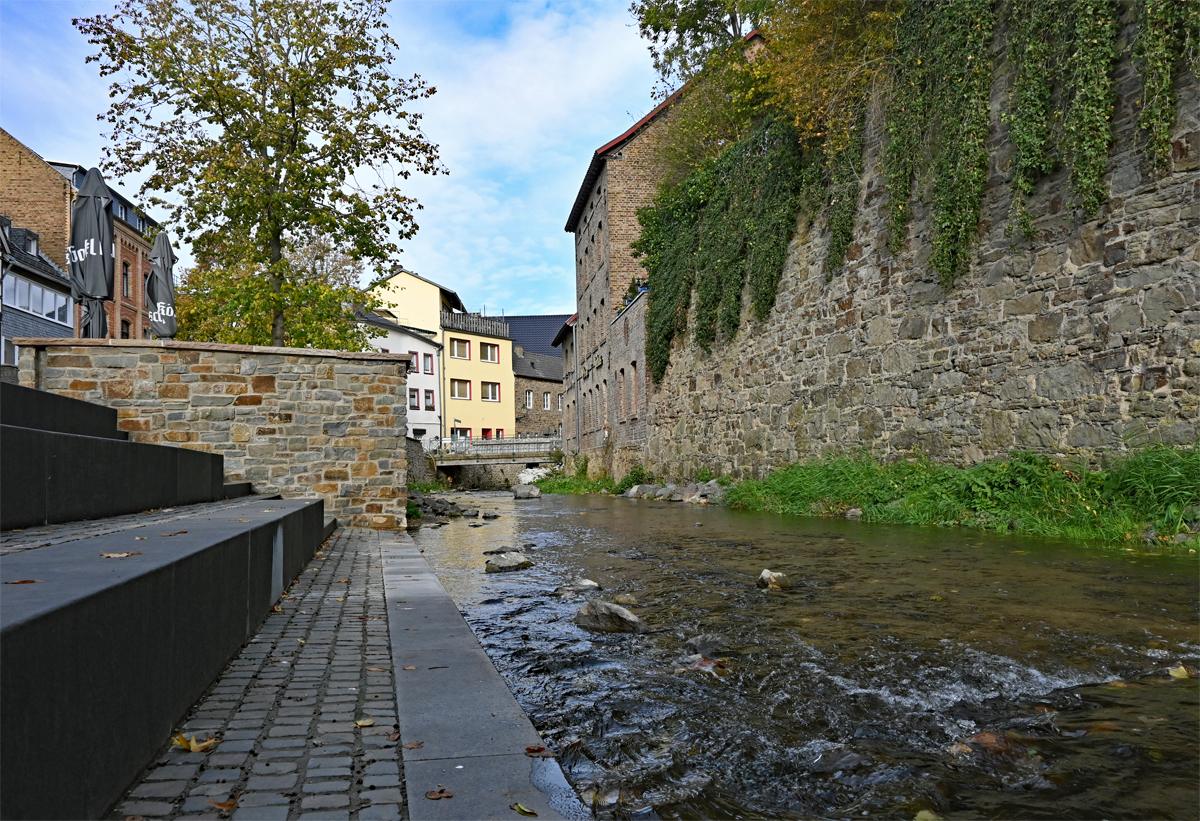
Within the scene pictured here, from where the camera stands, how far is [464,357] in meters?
47.9

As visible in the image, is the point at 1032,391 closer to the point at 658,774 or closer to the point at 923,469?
the point at 923,469

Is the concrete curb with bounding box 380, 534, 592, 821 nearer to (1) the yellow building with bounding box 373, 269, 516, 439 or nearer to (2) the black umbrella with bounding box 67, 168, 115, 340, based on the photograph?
→ (2) the black umbrella with bounding box 67, 168, 115, 340

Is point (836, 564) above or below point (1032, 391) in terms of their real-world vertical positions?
below

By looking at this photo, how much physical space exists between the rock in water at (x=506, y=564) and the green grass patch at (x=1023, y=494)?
14.5 ft

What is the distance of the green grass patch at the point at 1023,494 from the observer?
5984 mm

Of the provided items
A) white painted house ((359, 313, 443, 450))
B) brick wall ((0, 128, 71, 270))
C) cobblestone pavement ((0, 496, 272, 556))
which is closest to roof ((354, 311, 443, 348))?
white painted house ((359, 313, 443, 450))

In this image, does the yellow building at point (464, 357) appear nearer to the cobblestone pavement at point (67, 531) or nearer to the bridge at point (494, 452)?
the bridge at point (494, 452)

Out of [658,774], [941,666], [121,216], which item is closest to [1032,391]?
[941,666]

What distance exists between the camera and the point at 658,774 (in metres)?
2.06

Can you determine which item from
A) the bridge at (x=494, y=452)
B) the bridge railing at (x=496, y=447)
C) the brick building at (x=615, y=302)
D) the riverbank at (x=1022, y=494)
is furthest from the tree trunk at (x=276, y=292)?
the bridge railing at (x=496, y=447)

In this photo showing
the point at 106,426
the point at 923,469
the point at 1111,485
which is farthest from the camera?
the point at 923,469

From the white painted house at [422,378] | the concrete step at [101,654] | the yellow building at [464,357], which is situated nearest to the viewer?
the concrete step at [101,654]

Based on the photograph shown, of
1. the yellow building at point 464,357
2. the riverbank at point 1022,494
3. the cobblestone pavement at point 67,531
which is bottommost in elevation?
the riverbank at point 1022,494

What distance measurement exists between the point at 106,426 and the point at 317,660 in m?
5.52
